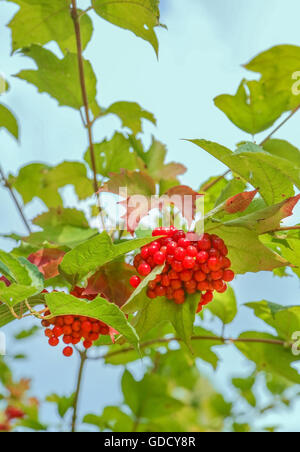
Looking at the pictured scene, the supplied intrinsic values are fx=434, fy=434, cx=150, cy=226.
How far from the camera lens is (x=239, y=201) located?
774mm

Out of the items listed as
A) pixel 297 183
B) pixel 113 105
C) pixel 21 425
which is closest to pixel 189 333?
pixel 297 183

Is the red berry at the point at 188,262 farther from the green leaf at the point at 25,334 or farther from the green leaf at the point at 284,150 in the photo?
the green leaf at the point at 25,334

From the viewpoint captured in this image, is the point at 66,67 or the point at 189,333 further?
the point at 66,67

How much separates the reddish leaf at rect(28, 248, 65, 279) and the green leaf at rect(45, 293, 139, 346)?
0.69 feet

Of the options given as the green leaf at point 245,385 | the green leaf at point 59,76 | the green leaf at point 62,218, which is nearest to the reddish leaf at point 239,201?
the green leaf at point 62,218

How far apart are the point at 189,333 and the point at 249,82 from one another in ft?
2.23

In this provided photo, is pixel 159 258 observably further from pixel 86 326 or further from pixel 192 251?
pixel 86 326

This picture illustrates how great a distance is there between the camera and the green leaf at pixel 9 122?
1344 mm

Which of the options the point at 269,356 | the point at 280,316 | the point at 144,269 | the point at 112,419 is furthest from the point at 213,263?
the point at 112,419

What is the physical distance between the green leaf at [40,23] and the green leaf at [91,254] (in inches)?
28.3

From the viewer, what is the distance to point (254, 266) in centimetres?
81

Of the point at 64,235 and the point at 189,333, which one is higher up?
the point at 64,235

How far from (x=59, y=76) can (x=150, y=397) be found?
1134mm
